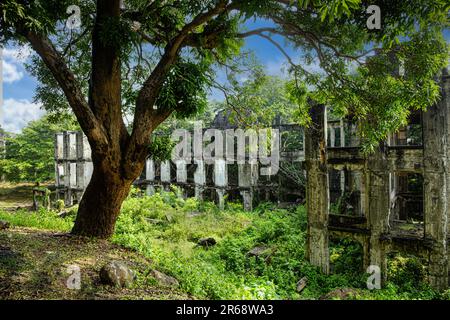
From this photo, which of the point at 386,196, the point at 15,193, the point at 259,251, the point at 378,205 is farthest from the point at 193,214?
the point at 15,193

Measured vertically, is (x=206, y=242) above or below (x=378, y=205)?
below

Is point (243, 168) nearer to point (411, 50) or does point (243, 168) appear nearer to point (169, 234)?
point (169, 234)

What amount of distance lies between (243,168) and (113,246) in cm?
1793

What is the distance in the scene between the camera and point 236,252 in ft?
47.4

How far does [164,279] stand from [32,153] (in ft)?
101

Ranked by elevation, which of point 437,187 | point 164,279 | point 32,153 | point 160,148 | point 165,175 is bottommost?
point 164,279

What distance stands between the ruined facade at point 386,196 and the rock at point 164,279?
7.56 m

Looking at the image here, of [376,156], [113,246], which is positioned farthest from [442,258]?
[113,246]

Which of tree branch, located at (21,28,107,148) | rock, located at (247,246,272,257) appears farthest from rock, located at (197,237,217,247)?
tree branch, located at (21,28,107,148)

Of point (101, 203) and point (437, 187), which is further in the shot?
point (437, 187)

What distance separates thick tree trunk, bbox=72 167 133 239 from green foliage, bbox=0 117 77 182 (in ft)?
81.9

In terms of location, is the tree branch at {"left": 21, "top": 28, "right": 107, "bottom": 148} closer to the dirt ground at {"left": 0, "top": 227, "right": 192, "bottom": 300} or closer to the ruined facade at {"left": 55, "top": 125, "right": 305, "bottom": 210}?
the dirt ground at {"left": 0, "top": 227, "right": 192, "bottom": 300}

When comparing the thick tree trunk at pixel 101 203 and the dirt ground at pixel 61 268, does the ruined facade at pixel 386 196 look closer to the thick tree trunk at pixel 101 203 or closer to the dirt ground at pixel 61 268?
the thick tree trunk at pixel 101 203

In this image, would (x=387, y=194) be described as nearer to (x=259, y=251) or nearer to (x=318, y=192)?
(x=318, y=192)
